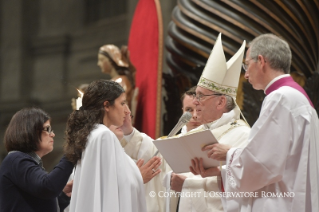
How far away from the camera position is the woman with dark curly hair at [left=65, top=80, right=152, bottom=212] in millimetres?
3365

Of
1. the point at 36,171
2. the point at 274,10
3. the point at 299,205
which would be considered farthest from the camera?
the point at 274,10

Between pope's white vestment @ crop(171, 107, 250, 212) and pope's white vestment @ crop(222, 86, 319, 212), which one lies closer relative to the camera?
pope's white vestment @ crop(222, 86, 319, 212)

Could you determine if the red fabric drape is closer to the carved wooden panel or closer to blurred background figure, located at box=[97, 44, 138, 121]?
blurred background figure, located at box=[97, 44, 138, 121]

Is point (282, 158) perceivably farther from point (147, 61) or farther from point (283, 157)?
point (147, 61)

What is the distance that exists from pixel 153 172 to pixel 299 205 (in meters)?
1.04

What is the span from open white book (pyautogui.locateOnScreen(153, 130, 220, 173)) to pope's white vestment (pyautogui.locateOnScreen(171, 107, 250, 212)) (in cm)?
25

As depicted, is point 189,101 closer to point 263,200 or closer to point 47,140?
point 47,140

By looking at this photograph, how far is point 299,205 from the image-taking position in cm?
308

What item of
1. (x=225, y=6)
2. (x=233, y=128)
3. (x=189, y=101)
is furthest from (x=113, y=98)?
(x=225, y=6)

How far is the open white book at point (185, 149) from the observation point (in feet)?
11.0

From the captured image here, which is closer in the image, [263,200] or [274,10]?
[263,200]

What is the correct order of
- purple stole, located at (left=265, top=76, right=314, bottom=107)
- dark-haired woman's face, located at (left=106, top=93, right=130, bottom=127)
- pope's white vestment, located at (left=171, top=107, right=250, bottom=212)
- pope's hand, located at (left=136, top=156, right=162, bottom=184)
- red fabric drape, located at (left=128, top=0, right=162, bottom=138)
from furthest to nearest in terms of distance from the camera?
1. red fabric drape, located at (left=128, top=0, right=162, bottom=138)
2. pope's white vestment, located at (left=171, top=107, right=250, bottom=212)
3. pope's hand, located at (left=136, top=156, right=162, bottom=184)
4. dark-haired woman's face, located at (left=106, top=93, right=130, bottom=127)
5. purple stole, located at (left=265, top=76, right=314, bottom=107)

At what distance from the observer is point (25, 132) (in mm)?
3711

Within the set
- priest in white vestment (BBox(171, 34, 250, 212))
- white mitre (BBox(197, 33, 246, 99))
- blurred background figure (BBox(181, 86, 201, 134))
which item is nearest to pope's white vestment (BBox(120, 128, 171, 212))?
blurred background figure (BBox(181, 86, 201, 134))
